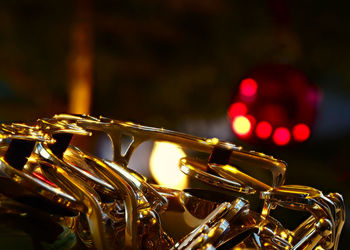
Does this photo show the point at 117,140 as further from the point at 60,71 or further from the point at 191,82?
the point at 60,71

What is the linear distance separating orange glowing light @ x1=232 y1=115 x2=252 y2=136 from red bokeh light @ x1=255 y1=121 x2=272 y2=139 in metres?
0.03

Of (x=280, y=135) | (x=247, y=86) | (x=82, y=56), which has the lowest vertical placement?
(x=280, y=135)

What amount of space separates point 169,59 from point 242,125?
3.78 feet

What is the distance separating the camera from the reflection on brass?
0.32 meters

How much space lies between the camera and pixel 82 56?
2.91m

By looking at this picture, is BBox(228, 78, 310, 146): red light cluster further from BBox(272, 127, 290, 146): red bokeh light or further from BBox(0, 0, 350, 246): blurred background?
BBox(0, 0, 350, 246): blurred background

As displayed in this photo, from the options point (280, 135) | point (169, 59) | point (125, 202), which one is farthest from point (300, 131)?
point (125, 202)

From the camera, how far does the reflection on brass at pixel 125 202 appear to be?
322 mm

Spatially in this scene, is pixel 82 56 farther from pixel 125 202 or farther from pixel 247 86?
pixel 125 202

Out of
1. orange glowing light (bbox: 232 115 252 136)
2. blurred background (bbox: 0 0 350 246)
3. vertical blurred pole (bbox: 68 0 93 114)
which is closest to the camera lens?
orange glowing light (bbox: 232 115 252 136)

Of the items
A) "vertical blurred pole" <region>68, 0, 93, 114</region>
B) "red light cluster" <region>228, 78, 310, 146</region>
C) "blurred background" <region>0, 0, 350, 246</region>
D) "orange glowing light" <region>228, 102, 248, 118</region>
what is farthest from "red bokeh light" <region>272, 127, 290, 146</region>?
"vertical blurred pole" <region>68, 0, 93, 114</region>

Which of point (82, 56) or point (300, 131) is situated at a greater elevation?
point (82, 56)

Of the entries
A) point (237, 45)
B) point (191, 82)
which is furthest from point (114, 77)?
point (237, 45)

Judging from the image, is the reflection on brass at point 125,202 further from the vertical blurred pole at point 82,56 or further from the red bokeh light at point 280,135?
the vertical blurred pole at point 82,56
